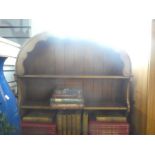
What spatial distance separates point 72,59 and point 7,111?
0.68m

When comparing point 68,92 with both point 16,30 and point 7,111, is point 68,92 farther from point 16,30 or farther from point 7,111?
point 16,30

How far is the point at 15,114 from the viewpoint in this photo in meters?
1.46

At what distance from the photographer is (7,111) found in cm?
139

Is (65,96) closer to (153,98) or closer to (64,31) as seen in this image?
(64,31)

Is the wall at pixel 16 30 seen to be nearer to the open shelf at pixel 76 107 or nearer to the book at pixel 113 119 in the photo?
the open shelf at pixel 76 107

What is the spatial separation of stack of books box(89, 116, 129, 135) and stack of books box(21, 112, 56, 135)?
0.94 ft

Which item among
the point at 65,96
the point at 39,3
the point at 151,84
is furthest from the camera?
the point at 65,96

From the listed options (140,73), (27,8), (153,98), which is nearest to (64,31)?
(140,73)

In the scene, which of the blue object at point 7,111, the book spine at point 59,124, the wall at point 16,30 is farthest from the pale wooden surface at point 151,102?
the wall at point 16,30

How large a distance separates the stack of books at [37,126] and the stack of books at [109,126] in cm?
29

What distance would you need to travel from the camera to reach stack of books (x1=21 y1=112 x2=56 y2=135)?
1593 mm

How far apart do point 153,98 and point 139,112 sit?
0.79ft

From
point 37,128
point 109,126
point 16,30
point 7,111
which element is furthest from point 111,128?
point 16,30

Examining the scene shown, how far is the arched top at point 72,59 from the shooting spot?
1.77 meters
